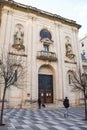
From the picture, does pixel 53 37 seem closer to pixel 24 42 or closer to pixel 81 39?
pixel 24 42

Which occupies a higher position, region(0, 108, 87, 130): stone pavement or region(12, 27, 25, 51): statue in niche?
region(12, 27, 25, 51): statue in niche

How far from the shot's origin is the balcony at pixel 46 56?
26369 millimetres

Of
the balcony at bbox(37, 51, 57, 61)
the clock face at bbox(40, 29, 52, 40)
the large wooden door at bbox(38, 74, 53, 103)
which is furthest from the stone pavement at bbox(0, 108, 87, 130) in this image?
the clock face at bbox(40, 29, 52, 40)

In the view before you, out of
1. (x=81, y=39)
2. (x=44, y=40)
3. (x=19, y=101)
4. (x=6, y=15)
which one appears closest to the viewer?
(x=19, y=101)

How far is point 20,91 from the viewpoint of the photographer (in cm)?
2403

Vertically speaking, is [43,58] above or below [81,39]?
below

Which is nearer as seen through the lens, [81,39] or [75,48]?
[75,48]

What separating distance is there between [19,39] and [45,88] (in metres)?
9.20

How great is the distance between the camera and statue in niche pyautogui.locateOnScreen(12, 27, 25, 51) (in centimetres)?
2517

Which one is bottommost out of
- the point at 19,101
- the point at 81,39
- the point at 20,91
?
the point at 19,101

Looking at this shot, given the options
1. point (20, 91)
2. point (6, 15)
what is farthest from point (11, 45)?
point (20, 91)

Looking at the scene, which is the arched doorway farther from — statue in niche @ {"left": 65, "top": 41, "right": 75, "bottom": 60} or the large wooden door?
statue in niche @ {"left": 65, "top": 41, "right": 75, "bottom": 60}

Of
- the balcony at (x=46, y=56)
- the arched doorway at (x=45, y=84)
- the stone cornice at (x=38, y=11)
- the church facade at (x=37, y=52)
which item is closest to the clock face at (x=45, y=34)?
the church facade at (x=37, y=52)

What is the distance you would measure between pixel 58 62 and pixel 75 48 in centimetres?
579
